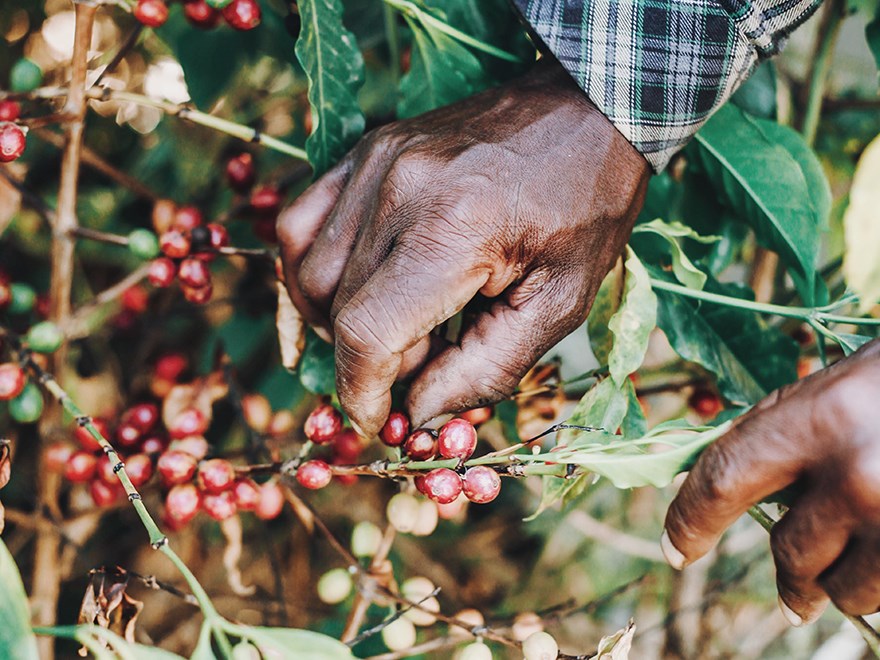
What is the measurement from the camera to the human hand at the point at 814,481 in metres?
0.49

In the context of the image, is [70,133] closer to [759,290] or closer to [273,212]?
[273,212]

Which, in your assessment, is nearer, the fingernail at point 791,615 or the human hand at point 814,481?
the human hand at point 814,481

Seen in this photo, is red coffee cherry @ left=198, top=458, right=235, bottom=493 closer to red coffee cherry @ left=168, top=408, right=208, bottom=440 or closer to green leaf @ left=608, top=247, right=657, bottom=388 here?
red coffee cherry @ left=168, top=408, right=208, bottom=440

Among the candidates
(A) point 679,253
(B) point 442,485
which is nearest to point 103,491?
(B) point 442,485

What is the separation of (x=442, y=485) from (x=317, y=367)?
9.8 inches

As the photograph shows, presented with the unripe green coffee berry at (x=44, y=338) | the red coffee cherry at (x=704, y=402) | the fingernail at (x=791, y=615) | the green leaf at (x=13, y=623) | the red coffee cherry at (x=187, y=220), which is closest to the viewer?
the green leaf at (x=13, y=623)

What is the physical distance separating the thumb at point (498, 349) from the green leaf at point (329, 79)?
10.7 inches

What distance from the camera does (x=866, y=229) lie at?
37cm

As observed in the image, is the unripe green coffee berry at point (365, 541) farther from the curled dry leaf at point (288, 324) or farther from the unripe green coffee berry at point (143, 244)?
the unripe green coffee berry at point (143, 244)

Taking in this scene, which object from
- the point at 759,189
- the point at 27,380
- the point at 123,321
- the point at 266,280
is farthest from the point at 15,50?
the point at 759,189

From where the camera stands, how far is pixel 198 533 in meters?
1.37

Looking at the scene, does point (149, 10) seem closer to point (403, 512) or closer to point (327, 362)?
point (327, 362)

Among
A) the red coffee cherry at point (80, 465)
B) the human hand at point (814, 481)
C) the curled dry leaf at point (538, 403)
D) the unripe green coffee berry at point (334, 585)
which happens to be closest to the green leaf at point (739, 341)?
the curled dry leaf at point (538, 403)

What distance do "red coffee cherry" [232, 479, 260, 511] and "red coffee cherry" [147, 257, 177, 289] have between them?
0.84ft
